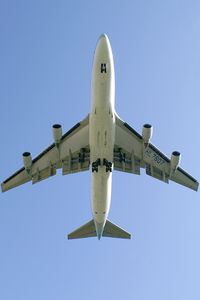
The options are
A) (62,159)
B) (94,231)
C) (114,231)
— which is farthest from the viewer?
(114,231)

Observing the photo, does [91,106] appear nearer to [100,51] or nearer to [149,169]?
[100,51]

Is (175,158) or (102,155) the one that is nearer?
(102,155)

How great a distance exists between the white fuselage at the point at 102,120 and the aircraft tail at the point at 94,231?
13.6 feet

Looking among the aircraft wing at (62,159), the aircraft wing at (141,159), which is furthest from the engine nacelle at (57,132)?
the aircraft wing at (141,159)

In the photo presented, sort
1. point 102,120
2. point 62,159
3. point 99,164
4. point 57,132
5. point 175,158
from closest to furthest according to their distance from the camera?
point 102,120 → point 99,164 → point 57,132 → point 175,158 → point 62,159

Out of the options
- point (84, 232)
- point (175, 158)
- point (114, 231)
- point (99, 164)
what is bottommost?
point (84, 232)

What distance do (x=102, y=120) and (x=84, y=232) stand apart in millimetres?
10786

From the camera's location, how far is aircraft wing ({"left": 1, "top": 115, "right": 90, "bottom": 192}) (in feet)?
99.3

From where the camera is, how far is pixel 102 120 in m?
25.9

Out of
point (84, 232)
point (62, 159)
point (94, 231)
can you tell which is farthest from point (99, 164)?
point (84, 232)

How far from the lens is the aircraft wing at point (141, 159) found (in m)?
30.3

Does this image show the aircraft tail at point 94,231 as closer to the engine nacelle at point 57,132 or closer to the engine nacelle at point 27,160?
the engine nacelle at point 27,160

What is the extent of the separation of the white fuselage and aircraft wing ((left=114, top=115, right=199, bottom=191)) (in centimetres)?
319

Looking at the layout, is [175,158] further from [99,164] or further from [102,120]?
[102,120]
